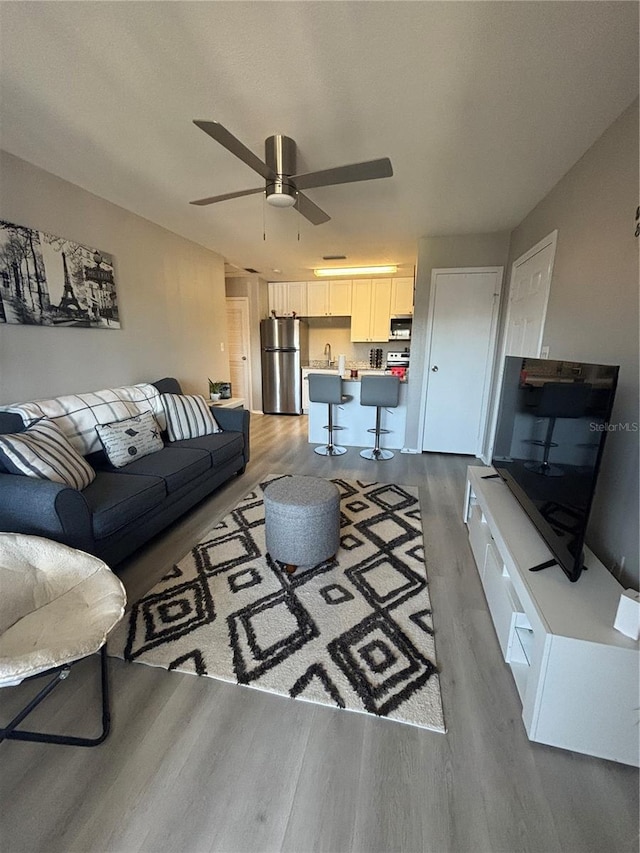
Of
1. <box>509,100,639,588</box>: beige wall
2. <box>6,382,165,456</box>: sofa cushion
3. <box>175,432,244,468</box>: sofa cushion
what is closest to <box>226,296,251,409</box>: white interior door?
<box>175,432,244,468</box>: sofa cushion

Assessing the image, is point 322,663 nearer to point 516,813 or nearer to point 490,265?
point 516,813

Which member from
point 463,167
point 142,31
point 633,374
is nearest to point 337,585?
point 633,374

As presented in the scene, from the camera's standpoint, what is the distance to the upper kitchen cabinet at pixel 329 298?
19.7 feet

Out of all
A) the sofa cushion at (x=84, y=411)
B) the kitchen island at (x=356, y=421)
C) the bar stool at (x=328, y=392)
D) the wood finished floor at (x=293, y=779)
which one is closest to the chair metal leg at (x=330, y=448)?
the bar stool at (x=328, y=392)

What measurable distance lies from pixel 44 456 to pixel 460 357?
12.4 feet

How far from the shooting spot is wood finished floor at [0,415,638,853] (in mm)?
930

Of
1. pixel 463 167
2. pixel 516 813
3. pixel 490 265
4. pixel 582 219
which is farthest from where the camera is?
pixel 490 265

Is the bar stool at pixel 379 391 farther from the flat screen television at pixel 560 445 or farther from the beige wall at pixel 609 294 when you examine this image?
the flat screen television at pixel 560 445

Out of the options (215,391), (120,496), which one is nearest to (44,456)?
(120,496)

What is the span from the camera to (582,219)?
207 centimetres

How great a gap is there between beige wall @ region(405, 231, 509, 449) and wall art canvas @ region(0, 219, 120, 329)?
3055 millimetres

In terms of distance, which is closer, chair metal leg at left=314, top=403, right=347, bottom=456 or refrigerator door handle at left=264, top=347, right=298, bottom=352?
chair metal leg at left=314, top=403, right=347, bottom=456

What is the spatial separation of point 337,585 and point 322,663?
1.62ft

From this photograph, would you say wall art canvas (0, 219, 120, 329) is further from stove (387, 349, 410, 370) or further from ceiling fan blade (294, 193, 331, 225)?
stove (387, 349, 410, 370)
